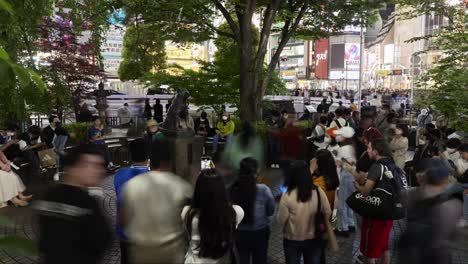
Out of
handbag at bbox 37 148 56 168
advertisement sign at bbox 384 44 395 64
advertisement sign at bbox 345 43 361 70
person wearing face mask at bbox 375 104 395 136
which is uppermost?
advertisement sign at bbox 384 44 395 64

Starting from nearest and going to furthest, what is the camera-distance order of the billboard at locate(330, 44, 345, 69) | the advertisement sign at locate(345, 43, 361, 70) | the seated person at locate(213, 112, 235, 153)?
the seated person at locate(213, 112, 235, 153) → the advertisement sign at locate(345, 43, 361, 70) → the billboard at locate(330, 44, 345, 69)

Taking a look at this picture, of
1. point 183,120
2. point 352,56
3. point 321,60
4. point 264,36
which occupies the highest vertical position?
point 321,60

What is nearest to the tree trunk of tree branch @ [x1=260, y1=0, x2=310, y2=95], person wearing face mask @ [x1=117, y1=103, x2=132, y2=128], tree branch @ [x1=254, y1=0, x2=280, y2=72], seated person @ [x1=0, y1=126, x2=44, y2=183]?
tree branch @ [x1=254, y1=0, x2=280, y2=72]

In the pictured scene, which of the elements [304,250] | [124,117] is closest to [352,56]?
[124,117]

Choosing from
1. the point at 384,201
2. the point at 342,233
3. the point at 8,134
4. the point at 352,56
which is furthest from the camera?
the point at 352,56

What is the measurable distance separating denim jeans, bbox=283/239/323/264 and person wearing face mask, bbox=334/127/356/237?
224 centimetres

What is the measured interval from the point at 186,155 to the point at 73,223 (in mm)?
6560

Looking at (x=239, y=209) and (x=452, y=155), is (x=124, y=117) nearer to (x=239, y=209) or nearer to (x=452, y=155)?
(x=452, y=155)

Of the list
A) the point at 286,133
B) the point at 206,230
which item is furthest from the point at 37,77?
the point at 286,133

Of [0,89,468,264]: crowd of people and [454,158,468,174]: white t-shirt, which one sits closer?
[0,89,468,264]: crowd of people

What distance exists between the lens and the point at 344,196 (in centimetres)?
671

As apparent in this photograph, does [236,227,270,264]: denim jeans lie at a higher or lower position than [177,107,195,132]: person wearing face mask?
lower

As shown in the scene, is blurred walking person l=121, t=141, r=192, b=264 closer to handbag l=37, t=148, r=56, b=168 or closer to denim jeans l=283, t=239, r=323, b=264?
denim jeans l=283, t=239, r=323, b=264

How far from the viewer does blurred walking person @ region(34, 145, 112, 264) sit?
9.71ft
